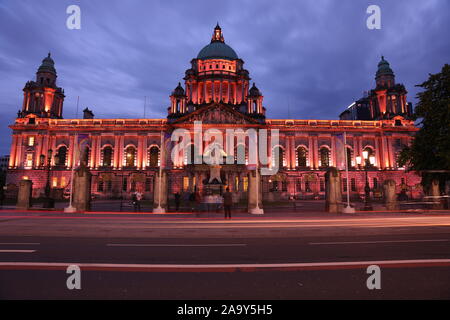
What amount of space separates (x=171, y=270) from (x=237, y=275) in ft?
5.14

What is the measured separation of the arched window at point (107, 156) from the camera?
6340 cm

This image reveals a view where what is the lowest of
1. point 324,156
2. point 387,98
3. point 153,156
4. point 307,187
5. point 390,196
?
point 390,196

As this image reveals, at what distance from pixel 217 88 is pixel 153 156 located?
25.9 metres

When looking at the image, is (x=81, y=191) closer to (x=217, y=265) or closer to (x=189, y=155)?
(x=217, y=265)

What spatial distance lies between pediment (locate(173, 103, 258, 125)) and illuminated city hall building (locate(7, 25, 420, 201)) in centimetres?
22

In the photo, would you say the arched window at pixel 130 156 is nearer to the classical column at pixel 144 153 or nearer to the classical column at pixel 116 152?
the classical column at pixel 116 152

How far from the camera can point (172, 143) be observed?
60.8 m

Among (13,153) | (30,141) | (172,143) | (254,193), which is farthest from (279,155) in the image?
(13,153)

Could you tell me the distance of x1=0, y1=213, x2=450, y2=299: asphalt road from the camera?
4.82 metres

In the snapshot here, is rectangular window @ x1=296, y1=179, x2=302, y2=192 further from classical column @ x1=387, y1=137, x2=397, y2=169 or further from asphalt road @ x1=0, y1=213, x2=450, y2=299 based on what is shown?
asphalt road @ x1=0, y1=213, x2=450, y2=299

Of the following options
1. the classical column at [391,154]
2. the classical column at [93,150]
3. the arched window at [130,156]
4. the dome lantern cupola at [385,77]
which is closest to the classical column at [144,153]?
the arched window at [130,156]

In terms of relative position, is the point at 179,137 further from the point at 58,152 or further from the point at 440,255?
the point at 440,255

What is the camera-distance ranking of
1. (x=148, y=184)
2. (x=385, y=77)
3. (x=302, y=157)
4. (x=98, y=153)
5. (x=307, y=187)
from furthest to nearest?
(x=385, y=77), (x=302, y=157), (x=98, y=153), (x=307, y=187), (x=148, y=184)

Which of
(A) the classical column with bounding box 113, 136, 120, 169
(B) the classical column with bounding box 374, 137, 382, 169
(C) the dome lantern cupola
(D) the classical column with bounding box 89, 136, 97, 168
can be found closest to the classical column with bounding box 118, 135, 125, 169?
(A) the classical column with bounding box 113, 136, 120, 169
